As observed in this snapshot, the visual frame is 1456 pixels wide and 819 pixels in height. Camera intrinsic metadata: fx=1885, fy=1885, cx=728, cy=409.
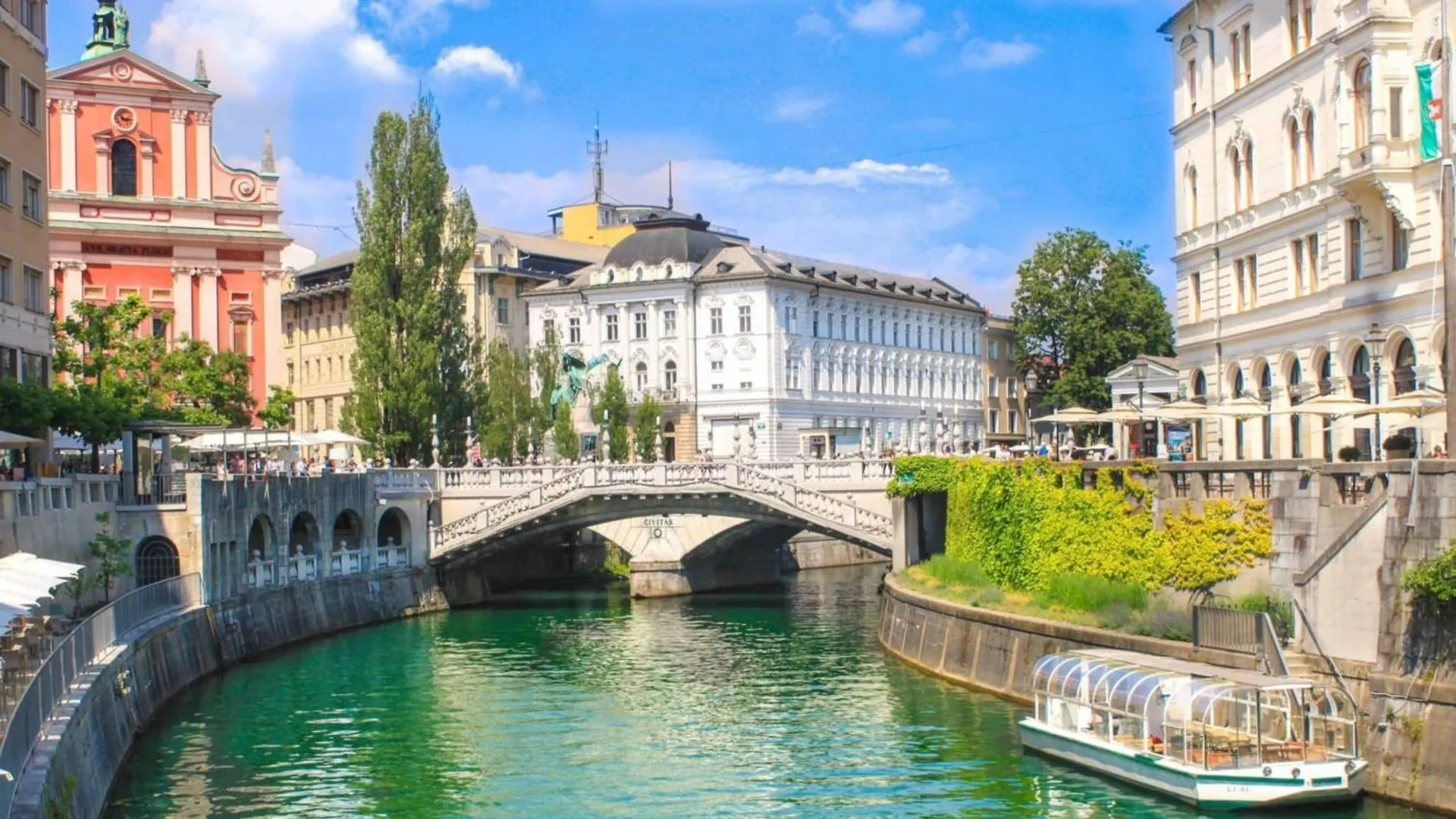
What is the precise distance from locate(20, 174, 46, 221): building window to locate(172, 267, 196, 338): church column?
2645 cm

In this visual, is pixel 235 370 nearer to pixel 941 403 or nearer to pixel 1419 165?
pixel 1419 165

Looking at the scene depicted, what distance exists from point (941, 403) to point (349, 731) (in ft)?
333

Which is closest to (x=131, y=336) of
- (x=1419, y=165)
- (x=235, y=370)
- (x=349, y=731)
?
(x=235, y=370)

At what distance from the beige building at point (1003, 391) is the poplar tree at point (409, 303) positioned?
76375mm

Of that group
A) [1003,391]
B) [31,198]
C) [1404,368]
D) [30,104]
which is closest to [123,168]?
[31,198]

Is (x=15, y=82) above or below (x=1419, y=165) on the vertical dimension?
above

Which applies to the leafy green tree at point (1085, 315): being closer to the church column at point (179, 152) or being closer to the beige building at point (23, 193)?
the church column at point (179, 152)

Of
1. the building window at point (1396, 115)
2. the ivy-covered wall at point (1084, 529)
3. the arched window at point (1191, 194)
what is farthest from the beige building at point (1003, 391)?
the building window at point (1396, 115)

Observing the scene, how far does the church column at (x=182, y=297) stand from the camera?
277 ft

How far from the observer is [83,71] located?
82125 mm

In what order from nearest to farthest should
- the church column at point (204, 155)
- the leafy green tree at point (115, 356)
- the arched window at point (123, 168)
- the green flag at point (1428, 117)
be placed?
the green flag at point (1428, 117) → the leafy green tree at point (115, 356) → the arched window at point (123, 168) → the church column at point (204, 155)

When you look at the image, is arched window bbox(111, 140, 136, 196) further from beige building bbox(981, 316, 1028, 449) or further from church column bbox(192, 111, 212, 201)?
beige building bbox(981, 316, 1028, 449)

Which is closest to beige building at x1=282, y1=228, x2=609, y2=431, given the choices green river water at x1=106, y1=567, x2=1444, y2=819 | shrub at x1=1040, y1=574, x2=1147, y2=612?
green river water at x1=106, y1=567, x2=1444, y2=819

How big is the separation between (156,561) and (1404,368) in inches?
1458
